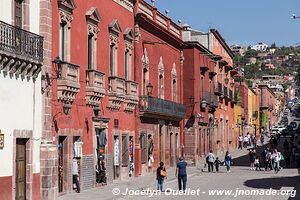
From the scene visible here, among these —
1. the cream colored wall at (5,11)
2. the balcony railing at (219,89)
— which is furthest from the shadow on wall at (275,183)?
the balcony railing at (219,89)

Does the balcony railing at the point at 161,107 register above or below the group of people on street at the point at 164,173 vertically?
above

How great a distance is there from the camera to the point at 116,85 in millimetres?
30797

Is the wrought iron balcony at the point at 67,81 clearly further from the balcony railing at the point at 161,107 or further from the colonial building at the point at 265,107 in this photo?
the colonial building at the point at 265,107

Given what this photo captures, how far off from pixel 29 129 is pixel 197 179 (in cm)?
1585

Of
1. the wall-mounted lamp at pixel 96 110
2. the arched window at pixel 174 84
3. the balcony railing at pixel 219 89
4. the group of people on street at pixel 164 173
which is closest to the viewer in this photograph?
the group of people on street at pixel 164 173

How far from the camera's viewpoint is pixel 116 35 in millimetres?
31328

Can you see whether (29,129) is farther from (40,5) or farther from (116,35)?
(116,35)

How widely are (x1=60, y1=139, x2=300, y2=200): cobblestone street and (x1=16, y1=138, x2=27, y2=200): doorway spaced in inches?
114

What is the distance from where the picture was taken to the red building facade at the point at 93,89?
24.6m

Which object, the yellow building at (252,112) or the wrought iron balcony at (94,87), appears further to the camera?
the yellow building at (252,112)

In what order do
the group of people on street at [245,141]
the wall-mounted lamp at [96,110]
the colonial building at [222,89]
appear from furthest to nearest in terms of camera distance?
the group of people on street at [245,141], the colonial building at [222,89], the wall-mounted lamp at [96,110]

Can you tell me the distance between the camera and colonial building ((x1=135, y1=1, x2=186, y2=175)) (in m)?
35.8

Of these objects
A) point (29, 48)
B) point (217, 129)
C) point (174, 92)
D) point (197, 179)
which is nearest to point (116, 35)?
point (197, 179)

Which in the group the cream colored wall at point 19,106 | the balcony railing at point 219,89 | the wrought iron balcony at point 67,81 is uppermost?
the balcony railing at point 219,89
